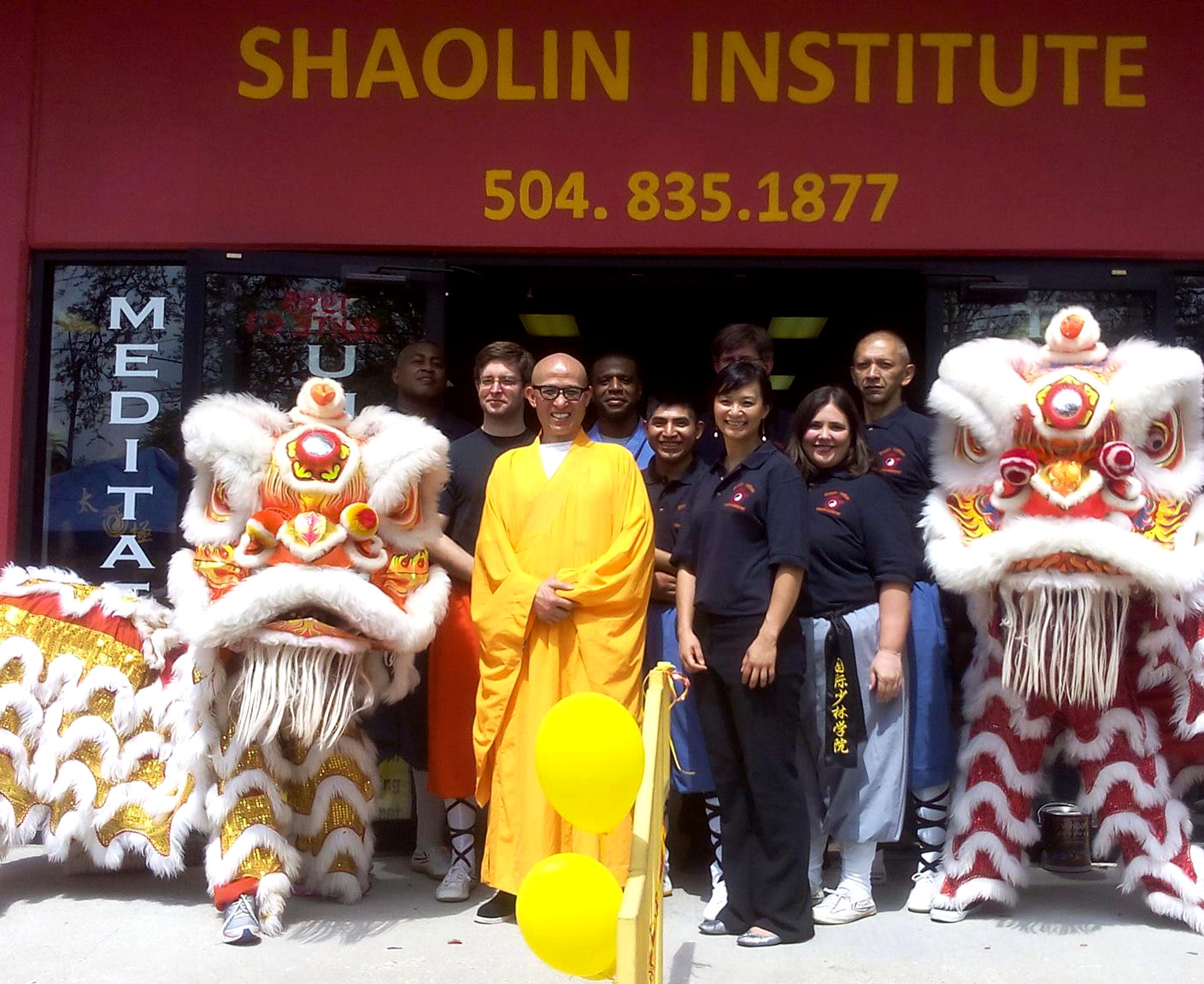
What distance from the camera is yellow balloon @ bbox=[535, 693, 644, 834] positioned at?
283cm

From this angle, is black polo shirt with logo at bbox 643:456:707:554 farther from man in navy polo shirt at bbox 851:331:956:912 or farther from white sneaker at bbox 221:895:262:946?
white sneaker at bbox 221:895:262:946

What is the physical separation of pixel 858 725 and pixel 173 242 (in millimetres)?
3280

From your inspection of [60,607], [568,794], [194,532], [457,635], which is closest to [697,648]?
[457,635]

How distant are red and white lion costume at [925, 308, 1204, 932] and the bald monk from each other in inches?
37.1

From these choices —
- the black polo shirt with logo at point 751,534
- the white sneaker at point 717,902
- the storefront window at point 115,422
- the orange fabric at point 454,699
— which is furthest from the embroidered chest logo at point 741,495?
the storefront window at point 115,422

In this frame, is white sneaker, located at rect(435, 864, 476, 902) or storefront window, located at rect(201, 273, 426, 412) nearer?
white sneaker, located at rect(435, 864, 476, 902)

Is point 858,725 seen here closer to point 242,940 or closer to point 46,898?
point 242,940

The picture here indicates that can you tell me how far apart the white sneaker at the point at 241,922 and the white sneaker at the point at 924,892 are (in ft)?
6.62

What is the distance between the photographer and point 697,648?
405cm

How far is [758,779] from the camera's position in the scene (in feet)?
12.9

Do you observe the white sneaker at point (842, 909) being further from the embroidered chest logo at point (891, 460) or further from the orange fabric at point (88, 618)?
the orange fabric at point (88, 618)

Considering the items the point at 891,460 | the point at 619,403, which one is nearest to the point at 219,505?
the point at 619,403

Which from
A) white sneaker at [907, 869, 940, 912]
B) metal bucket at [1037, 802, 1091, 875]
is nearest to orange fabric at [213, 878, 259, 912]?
white sneaker at [907, 869, 940, 912]

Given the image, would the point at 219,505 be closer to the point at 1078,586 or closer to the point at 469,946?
the point at 469,946
